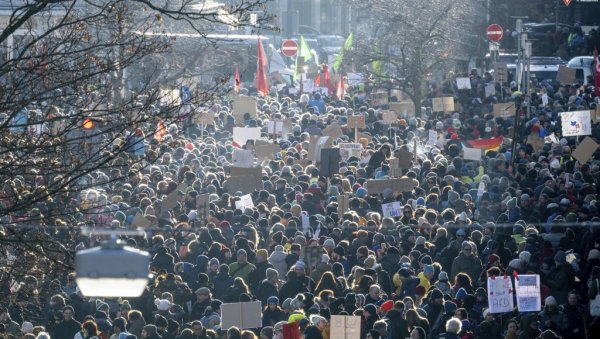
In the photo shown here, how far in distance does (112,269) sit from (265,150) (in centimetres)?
2061

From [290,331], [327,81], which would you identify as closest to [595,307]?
[290,331]

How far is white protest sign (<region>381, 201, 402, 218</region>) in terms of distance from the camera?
20406mm

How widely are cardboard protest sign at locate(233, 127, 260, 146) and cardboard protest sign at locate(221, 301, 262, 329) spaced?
46.8 feet

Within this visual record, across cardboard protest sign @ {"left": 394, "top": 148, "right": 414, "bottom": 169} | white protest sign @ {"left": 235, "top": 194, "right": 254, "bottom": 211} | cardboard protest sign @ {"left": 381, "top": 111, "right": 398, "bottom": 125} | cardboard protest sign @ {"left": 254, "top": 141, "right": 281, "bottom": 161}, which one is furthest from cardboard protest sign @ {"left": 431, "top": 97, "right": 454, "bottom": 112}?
white protest sign @ {"left": 235, "top": 194, "right": 254, "bottom": 211}

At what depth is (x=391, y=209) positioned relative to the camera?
20.5 m

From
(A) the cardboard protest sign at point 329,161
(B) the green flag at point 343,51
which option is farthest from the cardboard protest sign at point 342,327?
(B) the green flag at point 343,51

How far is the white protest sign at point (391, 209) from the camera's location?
20406 mm

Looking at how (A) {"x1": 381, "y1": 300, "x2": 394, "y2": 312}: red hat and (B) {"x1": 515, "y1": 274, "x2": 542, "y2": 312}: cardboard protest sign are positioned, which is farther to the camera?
(A) {"x1": 381, "y1": 300, "x2": 394, "y2": 312}: red hat

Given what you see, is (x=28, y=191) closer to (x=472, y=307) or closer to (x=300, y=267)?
(x=300, y=267)

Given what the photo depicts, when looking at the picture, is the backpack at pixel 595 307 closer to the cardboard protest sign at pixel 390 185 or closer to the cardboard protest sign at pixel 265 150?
the cardboard protest sign at pixel 390 185

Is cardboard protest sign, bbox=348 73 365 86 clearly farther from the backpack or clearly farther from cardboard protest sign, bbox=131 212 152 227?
the backpack

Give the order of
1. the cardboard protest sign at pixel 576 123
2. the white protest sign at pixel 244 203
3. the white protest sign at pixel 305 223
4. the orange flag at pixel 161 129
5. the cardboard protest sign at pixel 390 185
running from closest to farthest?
the orange flag at pixel 161 129
the white protest sign at pixel 305 223
the white protest sign at pixel 244 203
the cardboard protest sign at pixel 390 185
the cardboard protest sign at pixel 576 123

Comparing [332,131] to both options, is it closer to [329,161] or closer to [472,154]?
[472,154]

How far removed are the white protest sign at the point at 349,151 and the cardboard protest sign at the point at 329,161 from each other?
3.37 m
